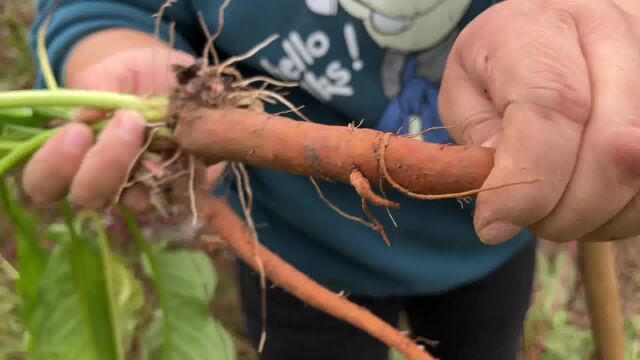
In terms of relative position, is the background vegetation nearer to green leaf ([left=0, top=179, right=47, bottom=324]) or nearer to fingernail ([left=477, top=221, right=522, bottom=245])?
green leaf ([left=0, top=179, right=47, bottom=324])

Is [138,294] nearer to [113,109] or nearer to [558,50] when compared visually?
[113,109]

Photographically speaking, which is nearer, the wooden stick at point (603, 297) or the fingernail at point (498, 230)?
the fingernail at point (498, 230)

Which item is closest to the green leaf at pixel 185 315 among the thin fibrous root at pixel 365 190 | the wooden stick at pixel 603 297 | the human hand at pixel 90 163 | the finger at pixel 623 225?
the human hand at pixel 90 163

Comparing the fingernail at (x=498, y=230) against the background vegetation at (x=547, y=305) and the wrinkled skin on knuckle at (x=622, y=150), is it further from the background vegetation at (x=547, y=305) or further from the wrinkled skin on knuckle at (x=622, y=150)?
the background vegetation at (x=547, y=305)

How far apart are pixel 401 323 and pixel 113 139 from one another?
32.0 inches

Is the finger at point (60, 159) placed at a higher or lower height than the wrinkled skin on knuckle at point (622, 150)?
lower

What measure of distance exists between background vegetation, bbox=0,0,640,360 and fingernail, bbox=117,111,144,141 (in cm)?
81

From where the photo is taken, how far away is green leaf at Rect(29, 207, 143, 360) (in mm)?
661

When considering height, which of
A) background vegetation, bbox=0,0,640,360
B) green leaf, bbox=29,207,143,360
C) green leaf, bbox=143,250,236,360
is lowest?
background vegetation, bbox=0,0,640,360

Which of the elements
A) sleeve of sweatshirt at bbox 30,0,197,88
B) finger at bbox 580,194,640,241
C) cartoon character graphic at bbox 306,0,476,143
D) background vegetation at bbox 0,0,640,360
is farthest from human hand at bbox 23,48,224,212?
background vegetation at bbox 0,0,640,360

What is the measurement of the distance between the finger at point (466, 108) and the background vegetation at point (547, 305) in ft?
2.98

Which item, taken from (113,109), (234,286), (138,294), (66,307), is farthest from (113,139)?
(234,286)

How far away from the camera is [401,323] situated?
1288 mm

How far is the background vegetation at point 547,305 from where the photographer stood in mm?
1347
